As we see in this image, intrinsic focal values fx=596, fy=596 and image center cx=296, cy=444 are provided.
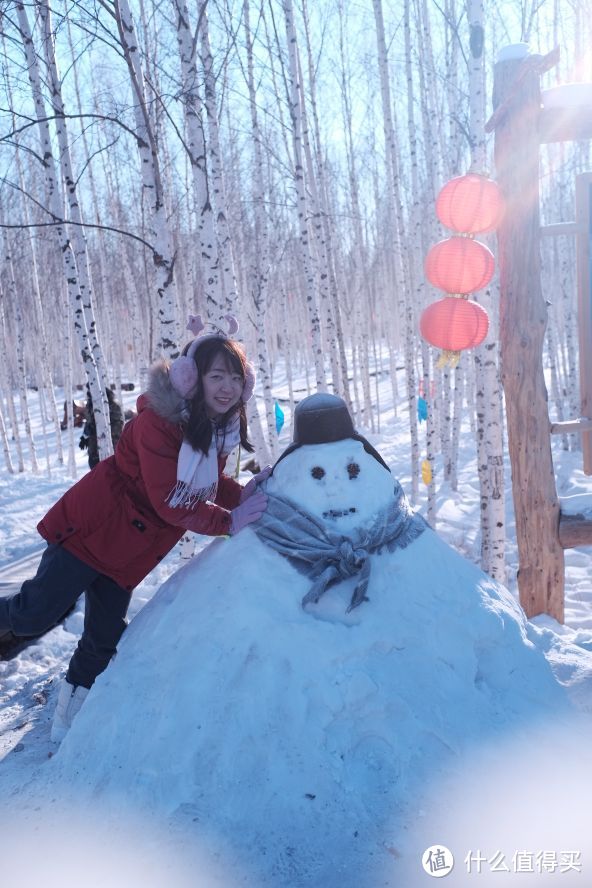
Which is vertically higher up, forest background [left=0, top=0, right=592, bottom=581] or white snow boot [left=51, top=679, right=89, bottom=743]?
forest background [left=0, top=0, right=592, bottom=581]

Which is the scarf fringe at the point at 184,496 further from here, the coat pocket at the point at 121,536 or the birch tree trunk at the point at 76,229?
the birch tree trunk at the point at 76,229

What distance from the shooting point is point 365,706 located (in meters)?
1.79

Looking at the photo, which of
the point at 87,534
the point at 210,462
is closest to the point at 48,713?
the point at 87,534

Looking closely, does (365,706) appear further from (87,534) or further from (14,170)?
(14,170)

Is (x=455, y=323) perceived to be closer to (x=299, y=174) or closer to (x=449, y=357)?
(x=449, y=357)

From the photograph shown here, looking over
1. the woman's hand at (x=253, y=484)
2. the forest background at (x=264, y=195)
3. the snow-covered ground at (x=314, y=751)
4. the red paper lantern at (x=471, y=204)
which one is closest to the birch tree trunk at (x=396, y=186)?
the forest background at (x=264, y=195)

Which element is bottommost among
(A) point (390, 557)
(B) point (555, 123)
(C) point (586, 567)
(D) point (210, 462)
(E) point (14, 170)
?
(C) point (586, 567)

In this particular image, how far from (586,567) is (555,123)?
379 centimetres

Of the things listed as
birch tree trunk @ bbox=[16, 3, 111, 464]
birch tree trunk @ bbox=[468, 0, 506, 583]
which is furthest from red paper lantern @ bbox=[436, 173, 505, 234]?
birch tree trunk @ bbox=[16, 3, 111, 464]

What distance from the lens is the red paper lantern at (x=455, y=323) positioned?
313cm

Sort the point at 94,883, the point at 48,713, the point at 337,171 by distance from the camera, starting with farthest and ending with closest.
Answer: the point at 337,171
the point at 48,713
the point at 94,883

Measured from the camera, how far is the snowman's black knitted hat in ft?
7.25

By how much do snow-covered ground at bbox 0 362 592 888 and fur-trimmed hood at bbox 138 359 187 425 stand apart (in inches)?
20.2

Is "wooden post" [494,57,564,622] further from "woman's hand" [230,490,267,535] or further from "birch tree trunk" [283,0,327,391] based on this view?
"birch tree trunk" [283,0,327,391]
